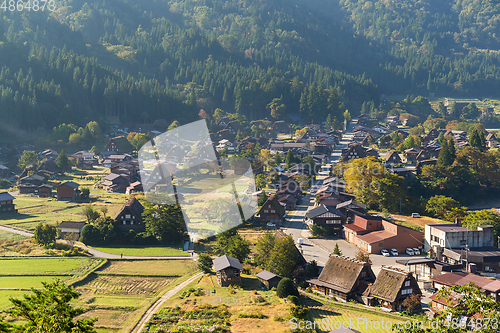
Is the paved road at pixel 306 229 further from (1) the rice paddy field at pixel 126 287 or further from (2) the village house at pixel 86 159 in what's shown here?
(2) the village house at pixel 86 159

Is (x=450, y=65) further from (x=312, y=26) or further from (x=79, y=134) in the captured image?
(x=79, y=134)

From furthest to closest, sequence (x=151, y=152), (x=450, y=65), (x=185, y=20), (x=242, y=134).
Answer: (x=185, y=20) < (x=450, y=65) < (x=242, y=134) < (x=151, y=152)

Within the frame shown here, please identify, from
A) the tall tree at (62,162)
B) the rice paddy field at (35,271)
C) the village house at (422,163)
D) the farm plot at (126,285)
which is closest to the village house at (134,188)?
the tall tree at (62,162)

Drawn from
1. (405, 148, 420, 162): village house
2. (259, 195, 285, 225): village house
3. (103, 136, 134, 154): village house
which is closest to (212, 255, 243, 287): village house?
(259, 195, 285, 225): village house

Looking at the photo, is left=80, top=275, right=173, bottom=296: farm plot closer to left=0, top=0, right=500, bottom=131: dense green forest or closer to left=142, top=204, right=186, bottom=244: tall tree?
left=142, top=204, right=186, bottom=244: tall tree

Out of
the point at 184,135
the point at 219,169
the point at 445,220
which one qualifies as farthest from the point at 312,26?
the point at 445,220
